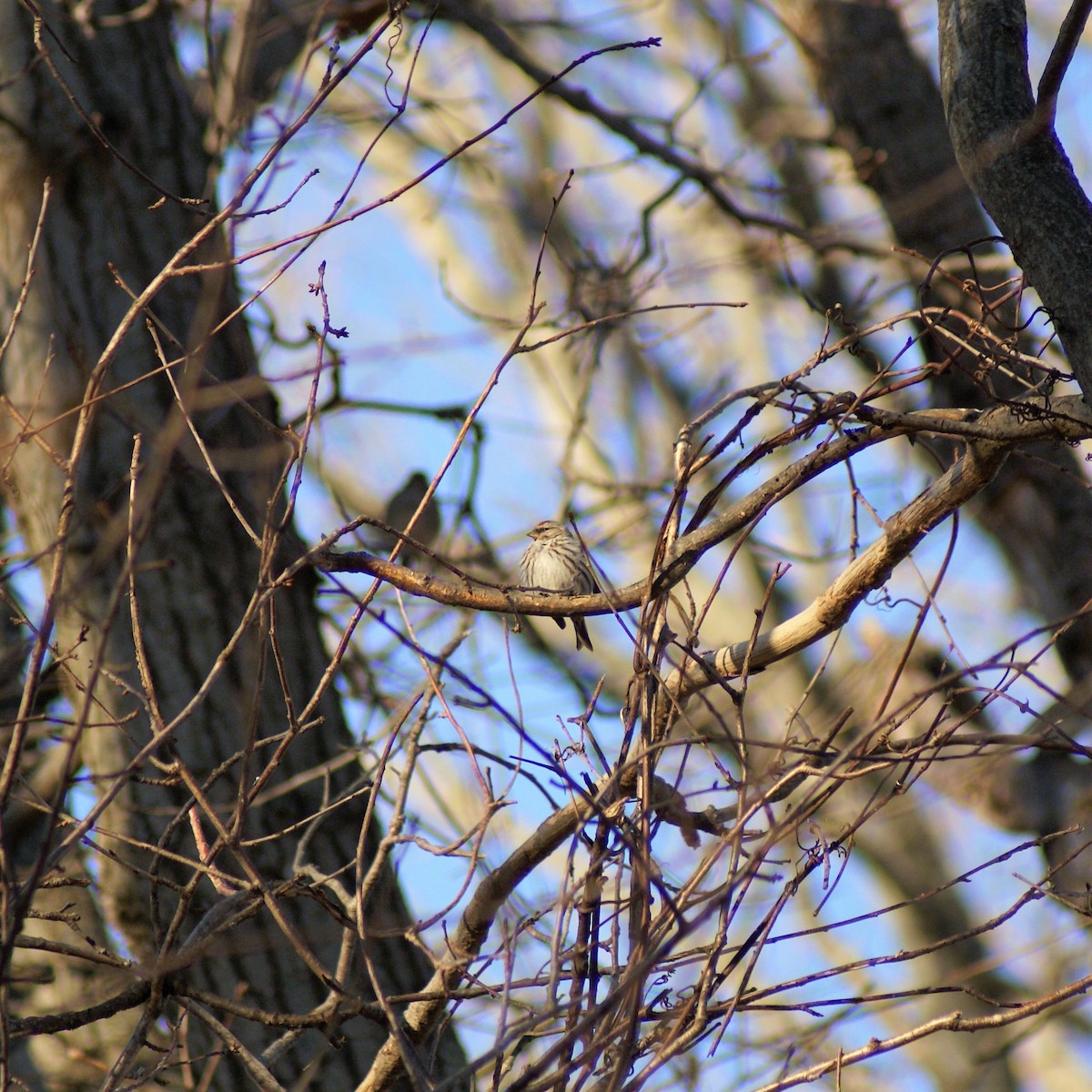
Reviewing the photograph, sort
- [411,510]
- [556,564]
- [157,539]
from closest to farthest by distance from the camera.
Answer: [157,539] < [556,564] < [411,510]

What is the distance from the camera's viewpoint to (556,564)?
5785 millimetres

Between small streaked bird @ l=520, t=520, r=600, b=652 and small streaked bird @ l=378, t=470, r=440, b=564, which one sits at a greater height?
small streaked bird @ l=378, t=470, r=440, b=564

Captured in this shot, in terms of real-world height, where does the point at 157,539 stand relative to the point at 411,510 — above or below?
below

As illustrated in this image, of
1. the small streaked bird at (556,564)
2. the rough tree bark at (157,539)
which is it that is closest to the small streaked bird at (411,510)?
the small streaked bird at (556,564)

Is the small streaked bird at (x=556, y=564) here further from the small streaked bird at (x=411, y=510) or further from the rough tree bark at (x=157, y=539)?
the rough tree bark at (x=157, y=539)

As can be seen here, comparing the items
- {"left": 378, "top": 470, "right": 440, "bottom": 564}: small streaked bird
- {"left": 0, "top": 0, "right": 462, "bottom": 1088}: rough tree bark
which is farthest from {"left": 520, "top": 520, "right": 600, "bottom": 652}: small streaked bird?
{"left": 0, "top": 0, "right": 462, "bottom": 1088}: rough tree bark

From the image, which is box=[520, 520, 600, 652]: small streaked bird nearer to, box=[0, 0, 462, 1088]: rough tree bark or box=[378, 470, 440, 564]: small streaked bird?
box=[378, 470, 440, 564]: small streaked bird

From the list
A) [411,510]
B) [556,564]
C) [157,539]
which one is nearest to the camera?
[157,539]

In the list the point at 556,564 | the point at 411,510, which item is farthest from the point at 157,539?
the point at 411,510

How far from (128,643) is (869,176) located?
439cm

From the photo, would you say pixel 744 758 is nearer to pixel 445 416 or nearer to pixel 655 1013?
pixel 655 1013

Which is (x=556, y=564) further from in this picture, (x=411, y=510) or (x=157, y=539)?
(x=157, y=539)

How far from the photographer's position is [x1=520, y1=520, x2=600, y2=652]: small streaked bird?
226 inches

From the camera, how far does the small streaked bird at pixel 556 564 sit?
574 centimetres
